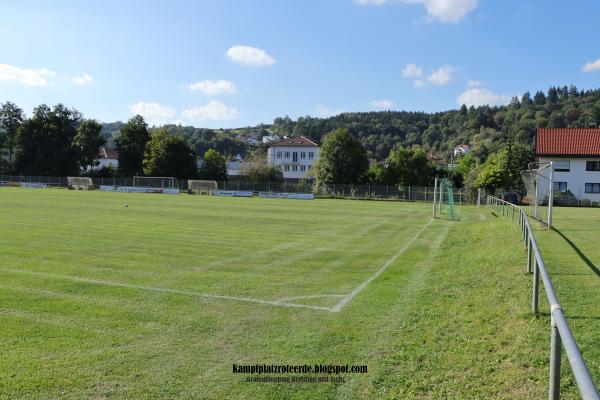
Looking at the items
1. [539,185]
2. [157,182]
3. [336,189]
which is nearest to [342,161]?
[336,189]

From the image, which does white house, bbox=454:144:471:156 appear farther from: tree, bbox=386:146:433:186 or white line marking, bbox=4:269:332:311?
white line marking, bbox=4:269:332:311

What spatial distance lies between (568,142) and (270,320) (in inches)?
2568

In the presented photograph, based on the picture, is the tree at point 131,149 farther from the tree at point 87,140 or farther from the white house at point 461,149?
the white house at point 461,149

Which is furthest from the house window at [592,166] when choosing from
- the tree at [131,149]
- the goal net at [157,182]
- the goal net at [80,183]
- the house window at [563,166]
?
the goal net at [80,183]

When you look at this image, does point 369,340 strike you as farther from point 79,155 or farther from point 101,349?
point 79,155

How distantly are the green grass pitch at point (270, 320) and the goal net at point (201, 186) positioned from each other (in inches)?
2388

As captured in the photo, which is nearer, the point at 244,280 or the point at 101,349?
the point at 101,349

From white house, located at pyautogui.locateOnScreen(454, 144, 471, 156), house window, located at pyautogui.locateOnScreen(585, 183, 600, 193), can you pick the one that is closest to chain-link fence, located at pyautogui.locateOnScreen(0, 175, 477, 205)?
house window, located at pyautogui.locateOnScreen(585, 183, 600, 193)

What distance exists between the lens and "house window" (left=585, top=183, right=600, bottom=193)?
5976 centimetres

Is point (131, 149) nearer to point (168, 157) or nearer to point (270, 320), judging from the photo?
point (168, 157)

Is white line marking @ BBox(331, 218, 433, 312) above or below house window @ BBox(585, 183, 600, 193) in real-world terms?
below

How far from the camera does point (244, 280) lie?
35.1ft

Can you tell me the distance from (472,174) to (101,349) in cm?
6611

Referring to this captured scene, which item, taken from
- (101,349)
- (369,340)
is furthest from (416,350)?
(101,349)
